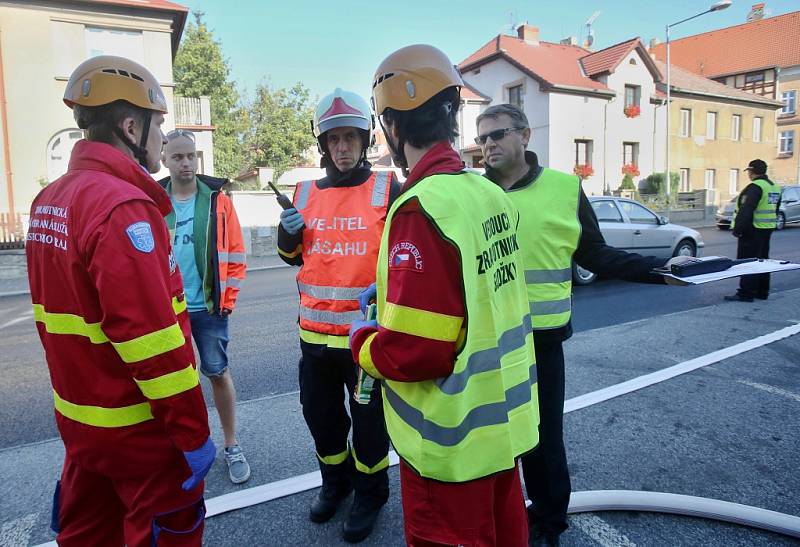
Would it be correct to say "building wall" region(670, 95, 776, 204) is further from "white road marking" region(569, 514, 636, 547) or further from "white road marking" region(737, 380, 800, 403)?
"white road marking" region(569, 514, 636, 547)

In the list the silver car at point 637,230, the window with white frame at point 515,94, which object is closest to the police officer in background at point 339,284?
the silver car at point 637,230

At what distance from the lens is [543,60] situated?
3070 cm

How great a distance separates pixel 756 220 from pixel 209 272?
8221mm

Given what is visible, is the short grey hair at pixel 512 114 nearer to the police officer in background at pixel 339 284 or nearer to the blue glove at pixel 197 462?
the police officer in background at pixel 339 284

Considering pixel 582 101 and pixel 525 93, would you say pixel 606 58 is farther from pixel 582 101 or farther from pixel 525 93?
pixel 525 93

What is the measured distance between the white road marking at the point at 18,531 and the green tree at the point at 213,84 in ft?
121

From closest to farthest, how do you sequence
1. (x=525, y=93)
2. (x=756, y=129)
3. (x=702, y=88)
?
(x=525, y=93), (x=702, y=88), (x=756, y=129)

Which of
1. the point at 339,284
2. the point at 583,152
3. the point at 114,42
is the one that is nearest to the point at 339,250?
the point at 339,284

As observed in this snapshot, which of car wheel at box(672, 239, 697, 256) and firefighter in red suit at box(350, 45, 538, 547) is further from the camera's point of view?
car wheel at box(672, 239, 697, 256)

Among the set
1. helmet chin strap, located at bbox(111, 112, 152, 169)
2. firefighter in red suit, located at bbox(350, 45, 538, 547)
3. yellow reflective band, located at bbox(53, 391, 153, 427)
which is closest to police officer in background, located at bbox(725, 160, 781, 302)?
firefighter in red suit, located at bbox(350, 45, 538, 547)

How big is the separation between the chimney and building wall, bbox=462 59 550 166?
2.99 meters

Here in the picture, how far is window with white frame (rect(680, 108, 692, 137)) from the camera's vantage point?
32.8 meters

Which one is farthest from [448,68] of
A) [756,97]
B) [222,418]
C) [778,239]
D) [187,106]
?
[756,97]

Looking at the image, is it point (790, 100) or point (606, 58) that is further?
point (790, 100)
